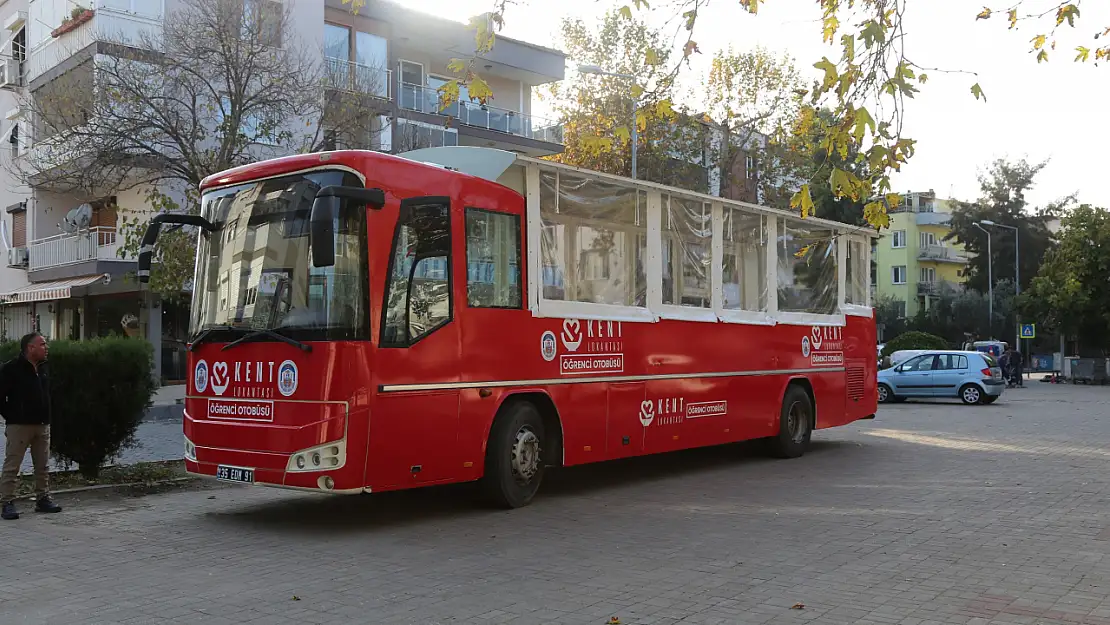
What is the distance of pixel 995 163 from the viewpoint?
73938 millimetres

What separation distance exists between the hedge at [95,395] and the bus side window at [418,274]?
443cm

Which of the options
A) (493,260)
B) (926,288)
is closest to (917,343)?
(493,260)

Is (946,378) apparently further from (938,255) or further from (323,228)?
(938,255)

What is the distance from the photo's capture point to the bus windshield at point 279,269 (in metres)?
8.62

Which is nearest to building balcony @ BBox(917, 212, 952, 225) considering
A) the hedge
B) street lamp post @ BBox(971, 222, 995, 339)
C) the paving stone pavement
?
street lamp post @ BBox(971, 222, 995, 339)

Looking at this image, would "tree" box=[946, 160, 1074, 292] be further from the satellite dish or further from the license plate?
the license plate

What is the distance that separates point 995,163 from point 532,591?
75725 mm

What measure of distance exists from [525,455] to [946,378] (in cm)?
2206

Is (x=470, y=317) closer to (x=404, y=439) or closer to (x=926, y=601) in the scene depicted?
(x=404, y=439)

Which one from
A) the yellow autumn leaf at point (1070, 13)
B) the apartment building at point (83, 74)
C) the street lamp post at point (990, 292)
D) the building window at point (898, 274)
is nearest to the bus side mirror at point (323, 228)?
the yellow autumn leaf at point (1070, 13)

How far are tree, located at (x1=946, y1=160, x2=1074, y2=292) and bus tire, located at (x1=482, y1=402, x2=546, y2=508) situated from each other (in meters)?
68.8

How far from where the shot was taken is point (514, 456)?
1002 cm

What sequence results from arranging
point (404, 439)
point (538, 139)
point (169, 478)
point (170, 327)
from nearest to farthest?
point (404, 439), point (169, 478), point (170, 327), point (538, 139)

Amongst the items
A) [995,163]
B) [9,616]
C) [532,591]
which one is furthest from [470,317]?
[995,163]
